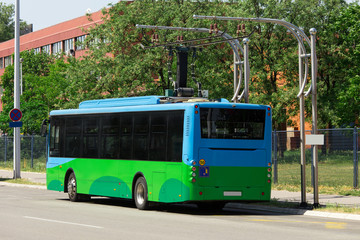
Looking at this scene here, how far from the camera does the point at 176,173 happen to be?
18.5 meters

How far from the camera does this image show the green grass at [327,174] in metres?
26.4

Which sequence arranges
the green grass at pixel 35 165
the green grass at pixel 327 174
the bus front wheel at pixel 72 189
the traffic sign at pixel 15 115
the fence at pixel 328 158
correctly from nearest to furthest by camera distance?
the bus front wheel at pixel 72 189 < the fence at pixel 328 158 < the green grass at pixel 327 174 < the traffic sign at pixel 15 115 < the green grass at pixel 35 165

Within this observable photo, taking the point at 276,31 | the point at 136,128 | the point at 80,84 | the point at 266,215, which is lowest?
the point at 266,215

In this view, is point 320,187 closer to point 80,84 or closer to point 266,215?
point 266,215

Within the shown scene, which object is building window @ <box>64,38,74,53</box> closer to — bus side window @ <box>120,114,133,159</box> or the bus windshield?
bus side window @ <box>120,114,133,159</box>

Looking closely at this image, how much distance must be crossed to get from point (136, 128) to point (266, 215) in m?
4.48

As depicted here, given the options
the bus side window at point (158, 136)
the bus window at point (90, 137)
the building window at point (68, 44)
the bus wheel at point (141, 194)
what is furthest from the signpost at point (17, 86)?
the building window at point (68, 44)

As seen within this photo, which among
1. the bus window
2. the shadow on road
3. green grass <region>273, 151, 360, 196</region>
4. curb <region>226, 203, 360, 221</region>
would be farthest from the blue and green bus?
green grass <region>273, 151, 360, 196</region>

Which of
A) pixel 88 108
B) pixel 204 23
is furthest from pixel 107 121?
pixel 204 23

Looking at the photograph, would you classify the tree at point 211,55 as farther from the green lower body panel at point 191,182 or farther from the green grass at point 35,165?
the green lower body panel at point 191,182

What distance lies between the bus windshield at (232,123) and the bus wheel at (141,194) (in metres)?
2.65

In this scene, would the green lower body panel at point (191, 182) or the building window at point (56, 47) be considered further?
the building window at point (56, 47)

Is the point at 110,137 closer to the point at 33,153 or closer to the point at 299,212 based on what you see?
the point at 299,212

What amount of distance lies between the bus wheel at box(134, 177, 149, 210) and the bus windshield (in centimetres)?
265
